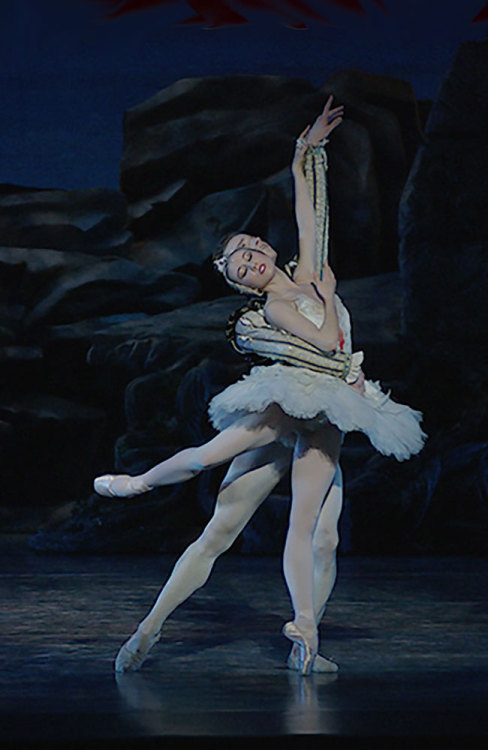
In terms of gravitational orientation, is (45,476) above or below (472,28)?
below

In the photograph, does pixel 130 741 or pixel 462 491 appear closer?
pixel 130 741

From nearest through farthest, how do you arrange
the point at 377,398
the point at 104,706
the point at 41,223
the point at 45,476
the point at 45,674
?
the point at 104,706 → the point at 45,674 → the point at 377,398 → the point at 45,476 → the point at 41,223

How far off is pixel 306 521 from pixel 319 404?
33cm

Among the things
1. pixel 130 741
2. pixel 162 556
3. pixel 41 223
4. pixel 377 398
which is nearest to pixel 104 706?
pixel 130 741

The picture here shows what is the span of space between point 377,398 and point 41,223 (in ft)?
22.2

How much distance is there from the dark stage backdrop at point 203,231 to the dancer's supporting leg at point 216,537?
12.7 feet

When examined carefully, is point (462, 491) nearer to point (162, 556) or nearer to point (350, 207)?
point (162, 556)

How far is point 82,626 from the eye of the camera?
372 cm

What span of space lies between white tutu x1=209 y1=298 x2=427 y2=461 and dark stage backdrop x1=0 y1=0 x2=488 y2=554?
3.81m

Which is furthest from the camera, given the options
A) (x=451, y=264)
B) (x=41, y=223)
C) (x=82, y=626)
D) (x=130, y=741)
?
(x=41, y=223)

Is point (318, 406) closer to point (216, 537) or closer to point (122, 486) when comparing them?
point (216, 537)

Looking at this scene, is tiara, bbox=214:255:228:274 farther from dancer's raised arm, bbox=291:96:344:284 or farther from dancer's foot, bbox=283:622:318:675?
dancer's foot, bbox=283:622:318:675

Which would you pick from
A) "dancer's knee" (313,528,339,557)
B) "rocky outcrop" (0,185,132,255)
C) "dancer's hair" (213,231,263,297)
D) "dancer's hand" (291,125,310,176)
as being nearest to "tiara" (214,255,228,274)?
"dancer's hair" (213,231,263,297)

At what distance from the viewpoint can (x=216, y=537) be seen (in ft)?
9.69
